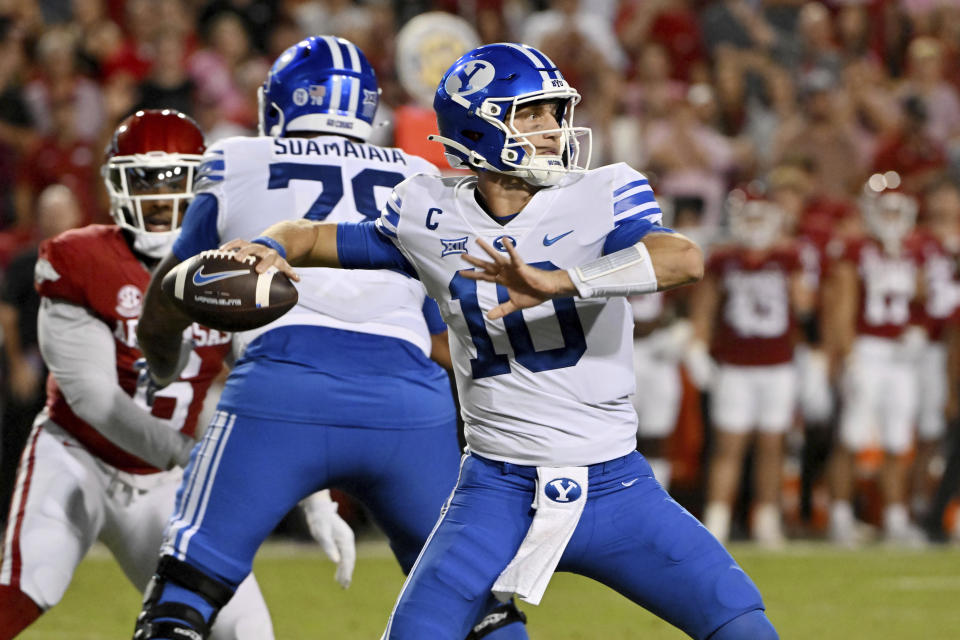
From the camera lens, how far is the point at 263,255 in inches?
120

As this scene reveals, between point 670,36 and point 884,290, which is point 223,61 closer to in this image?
point 670,36

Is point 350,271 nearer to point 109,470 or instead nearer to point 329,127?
point 329,127

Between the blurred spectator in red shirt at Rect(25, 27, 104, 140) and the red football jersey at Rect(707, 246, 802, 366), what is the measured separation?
429 centimetres

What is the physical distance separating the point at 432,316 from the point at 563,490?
33.7 inches

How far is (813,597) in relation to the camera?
6527 millimetres

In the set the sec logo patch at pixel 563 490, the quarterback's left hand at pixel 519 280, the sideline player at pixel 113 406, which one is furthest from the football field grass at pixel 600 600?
the quarterback's left hand at pixel 519 280

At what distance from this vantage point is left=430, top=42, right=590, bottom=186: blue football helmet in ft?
10.2

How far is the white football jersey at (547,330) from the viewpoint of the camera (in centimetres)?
306

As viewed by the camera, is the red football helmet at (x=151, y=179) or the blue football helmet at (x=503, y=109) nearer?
the blue football helmet at (x=503, y=109)

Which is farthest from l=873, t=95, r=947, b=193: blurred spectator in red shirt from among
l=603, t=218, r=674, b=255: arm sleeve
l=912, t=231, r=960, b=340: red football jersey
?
l=603, t=218, r=674, b=255: arm sleeve

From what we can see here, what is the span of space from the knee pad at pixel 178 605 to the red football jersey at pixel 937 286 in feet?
21.9

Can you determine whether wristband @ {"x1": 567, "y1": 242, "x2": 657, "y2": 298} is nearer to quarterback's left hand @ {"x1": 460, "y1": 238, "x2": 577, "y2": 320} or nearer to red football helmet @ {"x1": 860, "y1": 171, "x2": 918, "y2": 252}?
quarterback's left hand @ {"x1": 460, "y1": 238, "x2": 577, "y2": 320}

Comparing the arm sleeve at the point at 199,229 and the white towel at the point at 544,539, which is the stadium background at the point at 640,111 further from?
the white towel at the point at 544,539

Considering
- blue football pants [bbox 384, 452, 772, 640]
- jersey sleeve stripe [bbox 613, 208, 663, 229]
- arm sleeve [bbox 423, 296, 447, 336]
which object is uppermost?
jersey sleeve stripe [bbox 613, 208, 663, 229]
